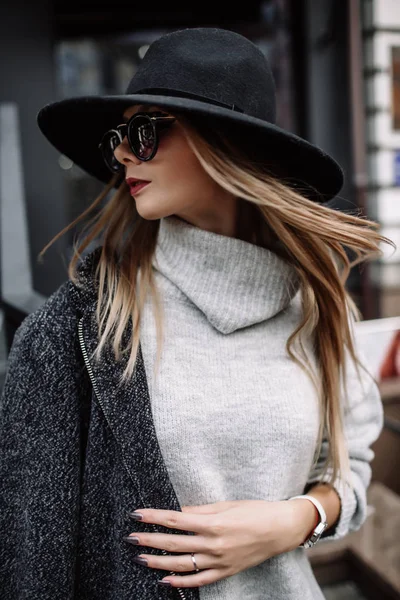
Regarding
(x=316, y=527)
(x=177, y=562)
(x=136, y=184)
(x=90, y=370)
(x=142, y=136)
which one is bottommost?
(x=316, y=527)

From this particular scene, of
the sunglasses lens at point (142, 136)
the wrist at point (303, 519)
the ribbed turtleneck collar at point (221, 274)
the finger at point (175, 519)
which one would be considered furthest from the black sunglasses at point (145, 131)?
the wrist at point (303, 519)

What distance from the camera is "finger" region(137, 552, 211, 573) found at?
1.09m

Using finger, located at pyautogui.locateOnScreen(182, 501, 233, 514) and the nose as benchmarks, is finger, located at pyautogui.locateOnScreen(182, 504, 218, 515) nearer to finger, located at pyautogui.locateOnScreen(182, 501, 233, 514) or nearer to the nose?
finger, located at pyautogui.locateOnScreen(182, 501, 233, 514)

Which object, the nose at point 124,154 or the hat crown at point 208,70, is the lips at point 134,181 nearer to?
the nose at point 124,154

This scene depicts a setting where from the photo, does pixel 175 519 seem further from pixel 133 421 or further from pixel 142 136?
pixel 142 136

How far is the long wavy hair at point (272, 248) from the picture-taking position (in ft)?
3.96

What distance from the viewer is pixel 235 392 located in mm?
1232

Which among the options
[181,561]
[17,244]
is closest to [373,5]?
[17,244]

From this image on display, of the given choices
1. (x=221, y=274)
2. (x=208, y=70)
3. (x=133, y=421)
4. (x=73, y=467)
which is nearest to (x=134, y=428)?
(x=133, y=421)

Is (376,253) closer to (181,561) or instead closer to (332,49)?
(181,561)

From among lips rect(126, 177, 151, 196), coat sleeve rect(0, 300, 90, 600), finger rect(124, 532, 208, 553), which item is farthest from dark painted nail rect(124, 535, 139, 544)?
lips rect(126, 177, 151, 196)

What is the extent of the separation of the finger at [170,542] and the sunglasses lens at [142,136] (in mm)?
758

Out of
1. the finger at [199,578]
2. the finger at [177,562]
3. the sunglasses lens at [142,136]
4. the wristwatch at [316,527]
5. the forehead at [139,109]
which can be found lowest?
the wristwatch at [316,527]

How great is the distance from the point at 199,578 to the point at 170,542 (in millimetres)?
97
